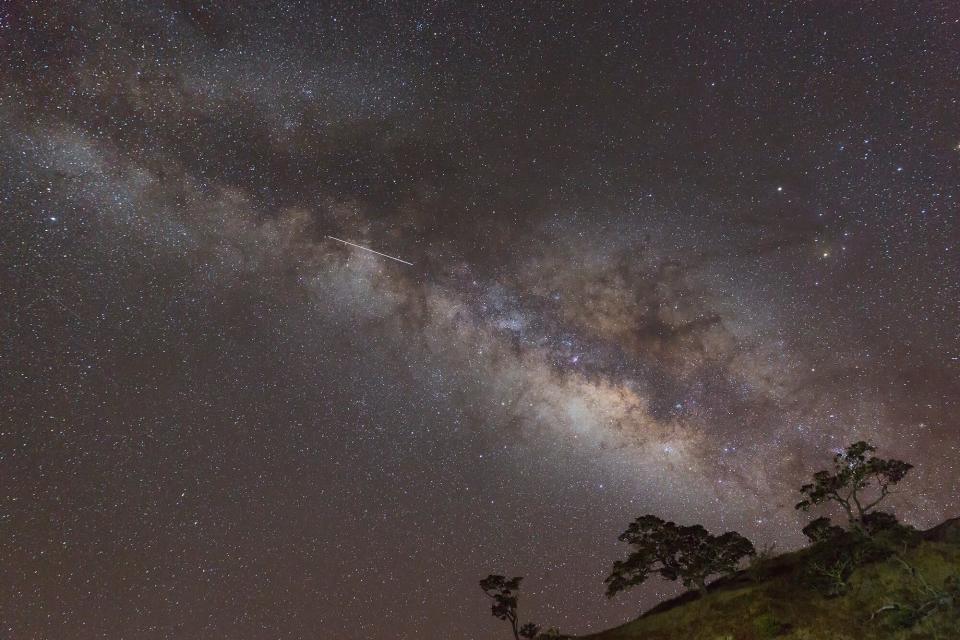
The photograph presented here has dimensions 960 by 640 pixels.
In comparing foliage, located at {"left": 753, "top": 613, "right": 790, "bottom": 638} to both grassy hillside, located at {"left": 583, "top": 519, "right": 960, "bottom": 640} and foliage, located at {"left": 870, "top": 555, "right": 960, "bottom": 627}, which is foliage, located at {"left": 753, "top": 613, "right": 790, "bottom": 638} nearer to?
grassy hillside, located at {"left": 583, "top": 519, "right": 960, "bottom": 640}

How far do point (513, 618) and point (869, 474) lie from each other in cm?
3604

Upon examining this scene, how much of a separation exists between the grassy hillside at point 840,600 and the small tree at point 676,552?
3.21 metres

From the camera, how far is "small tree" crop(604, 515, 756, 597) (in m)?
50.8

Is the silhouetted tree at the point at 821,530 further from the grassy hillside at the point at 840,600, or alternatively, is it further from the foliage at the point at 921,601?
the foliage at the point at 921,601

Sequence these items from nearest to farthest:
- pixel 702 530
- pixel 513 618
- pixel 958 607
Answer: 1. pixel 958 607
2. pixel 702 530
3. pixel 513 618

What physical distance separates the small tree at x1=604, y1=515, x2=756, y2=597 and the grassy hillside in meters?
3.21

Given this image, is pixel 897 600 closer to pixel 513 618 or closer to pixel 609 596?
pixel 609 596

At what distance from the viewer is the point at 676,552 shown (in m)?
53.2

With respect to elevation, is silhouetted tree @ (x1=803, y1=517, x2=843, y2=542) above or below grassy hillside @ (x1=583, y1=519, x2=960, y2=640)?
above

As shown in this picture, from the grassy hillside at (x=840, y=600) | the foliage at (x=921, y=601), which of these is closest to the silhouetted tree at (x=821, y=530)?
the grassy hillside at (x=840, y=600)

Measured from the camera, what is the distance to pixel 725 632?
39.1 m

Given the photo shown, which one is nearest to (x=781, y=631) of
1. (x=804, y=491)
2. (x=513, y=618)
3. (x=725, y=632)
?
(x=725, y=632)

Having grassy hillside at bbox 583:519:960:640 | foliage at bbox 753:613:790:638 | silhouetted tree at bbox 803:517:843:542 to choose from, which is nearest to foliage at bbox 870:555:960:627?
grassy hillside at bbox 583:519:960:640

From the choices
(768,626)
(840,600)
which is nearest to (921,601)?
(840,600)
